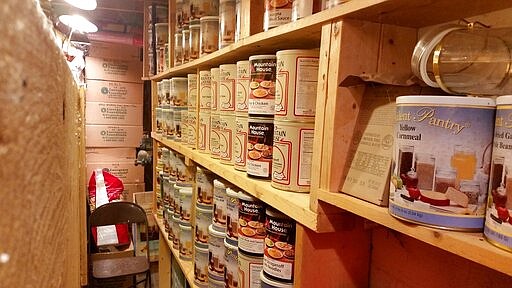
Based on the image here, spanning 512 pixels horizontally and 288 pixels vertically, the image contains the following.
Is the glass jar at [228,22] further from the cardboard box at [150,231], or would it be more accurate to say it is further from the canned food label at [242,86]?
the cardboard box at [150,231]

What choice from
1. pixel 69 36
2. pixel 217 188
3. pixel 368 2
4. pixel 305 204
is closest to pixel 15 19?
pixel 368 2

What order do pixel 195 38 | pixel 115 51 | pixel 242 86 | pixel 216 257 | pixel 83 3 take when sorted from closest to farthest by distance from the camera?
pixel 242 86 → pixel 216 257 → pixel 195 38 → pixel 83 3 → pixel 115 51

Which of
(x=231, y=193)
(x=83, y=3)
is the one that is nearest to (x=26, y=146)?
(x=231, y=193)

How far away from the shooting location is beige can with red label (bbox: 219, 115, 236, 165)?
1271mm

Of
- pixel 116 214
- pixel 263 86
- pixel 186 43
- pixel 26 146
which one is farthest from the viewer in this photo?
pixel 116 214

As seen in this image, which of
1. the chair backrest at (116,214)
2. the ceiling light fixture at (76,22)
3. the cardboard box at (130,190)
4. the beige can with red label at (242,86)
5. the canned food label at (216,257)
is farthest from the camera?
the cardboard box at (130,190)

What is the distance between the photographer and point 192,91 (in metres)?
1.75

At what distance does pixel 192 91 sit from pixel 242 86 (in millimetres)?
654

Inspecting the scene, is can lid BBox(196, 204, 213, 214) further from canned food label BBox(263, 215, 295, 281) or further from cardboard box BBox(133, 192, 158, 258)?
cardboard box BBox(133, 192, 158, 258)

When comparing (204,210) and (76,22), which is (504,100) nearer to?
(204,210)

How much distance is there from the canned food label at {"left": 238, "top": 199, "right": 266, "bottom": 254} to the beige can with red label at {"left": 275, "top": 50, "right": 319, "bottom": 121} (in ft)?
1.03

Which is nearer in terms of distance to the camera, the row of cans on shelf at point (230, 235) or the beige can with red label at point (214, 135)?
the row of cans on shelf at point (230, 235)

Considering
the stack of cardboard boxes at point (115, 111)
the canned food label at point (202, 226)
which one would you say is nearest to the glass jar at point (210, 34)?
the canned food label at point (202, 226)

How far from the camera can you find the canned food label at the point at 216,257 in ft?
4.48
